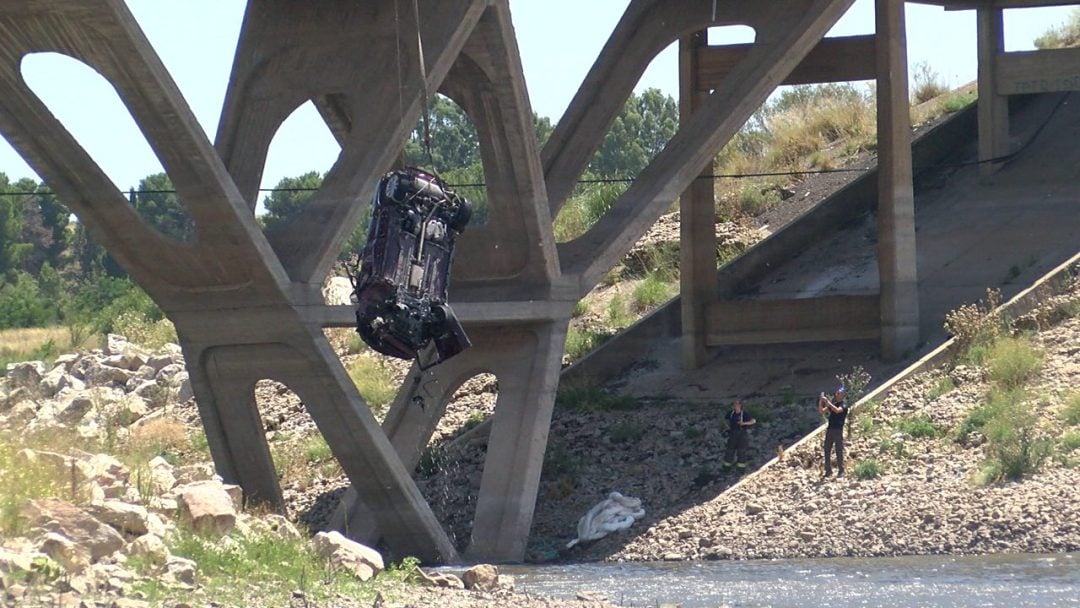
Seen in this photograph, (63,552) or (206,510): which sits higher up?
(206,510)

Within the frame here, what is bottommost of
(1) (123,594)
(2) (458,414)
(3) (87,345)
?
(1) (123,594)

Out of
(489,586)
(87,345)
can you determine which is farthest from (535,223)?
(87,345)

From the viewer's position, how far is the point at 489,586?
1916cm

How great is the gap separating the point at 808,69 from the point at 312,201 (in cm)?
→ 1012

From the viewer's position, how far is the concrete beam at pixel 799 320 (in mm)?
31422

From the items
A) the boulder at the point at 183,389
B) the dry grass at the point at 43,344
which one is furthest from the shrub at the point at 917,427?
the dry grass at the point at 43,344

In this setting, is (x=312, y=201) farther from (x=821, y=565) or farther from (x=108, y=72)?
(x=821, y=565)

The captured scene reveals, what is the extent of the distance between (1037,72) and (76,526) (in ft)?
79.1

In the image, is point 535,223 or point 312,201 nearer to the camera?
point 312,201

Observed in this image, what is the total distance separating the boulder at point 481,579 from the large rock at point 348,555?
2.49 ft

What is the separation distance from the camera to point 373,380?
3675 cm

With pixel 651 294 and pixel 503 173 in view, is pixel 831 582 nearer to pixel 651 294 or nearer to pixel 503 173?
pixel 503 173

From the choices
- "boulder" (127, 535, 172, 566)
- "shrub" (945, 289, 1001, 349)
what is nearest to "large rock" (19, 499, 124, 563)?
"boulder" (127, 535, 172, 566)

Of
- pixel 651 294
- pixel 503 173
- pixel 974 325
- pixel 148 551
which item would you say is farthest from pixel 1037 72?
pixel 148 551
